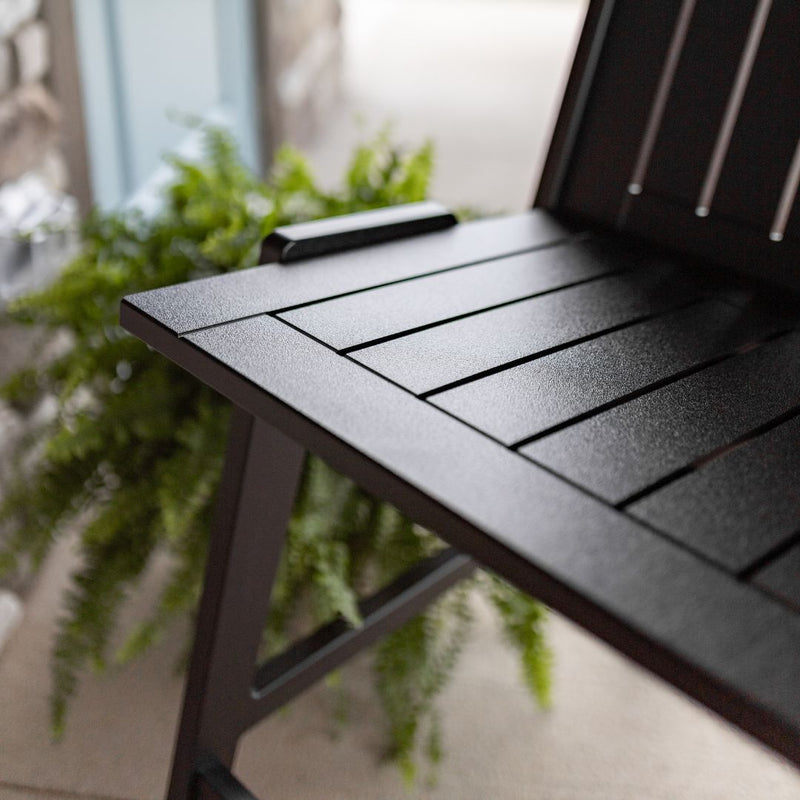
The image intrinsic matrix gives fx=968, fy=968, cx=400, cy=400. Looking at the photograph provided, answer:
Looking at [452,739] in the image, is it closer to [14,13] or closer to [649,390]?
[649,390]

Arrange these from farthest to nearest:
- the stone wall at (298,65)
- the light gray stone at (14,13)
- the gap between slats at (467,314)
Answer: the stone wall at (298,65) < the light gray stone at (14,13) < the gap between slats at (467,314)

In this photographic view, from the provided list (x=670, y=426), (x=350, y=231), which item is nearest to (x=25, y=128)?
(x=350, y=231)

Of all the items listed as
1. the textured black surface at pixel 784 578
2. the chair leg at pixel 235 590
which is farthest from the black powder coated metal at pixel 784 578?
the chair leg at pixel 235 590

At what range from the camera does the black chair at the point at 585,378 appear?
1.73 ft

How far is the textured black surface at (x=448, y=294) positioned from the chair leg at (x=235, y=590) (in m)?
0.13

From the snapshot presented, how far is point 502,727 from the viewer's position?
1287 millimetres

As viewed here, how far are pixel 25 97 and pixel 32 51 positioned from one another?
0.08m

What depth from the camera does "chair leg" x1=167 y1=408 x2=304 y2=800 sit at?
854 mm

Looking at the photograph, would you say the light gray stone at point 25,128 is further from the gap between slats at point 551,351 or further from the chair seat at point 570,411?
the gap between slats at point 551,351

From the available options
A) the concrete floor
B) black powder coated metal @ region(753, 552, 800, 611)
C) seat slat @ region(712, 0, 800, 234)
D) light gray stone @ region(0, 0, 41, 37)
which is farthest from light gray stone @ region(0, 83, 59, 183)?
black powder coated metal @ region(753, 552, 800, 611)

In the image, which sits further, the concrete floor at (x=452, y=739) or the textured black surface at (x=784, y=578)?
the concrete floor at (x=452, y=739)

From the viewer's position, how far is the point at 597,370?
0.73 metres

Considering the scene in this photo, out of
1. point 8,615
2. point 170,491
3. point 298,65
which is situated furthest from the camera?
point 298,65

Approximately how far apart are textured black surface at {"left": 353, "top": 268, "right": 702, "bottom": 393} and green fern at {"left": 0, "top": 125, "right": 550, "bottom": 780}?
1.45ft
